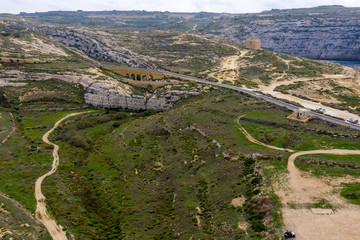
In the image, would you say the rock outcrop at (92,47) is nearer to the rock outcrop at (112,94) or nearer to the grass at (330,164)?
the rock outcrop at (112,94)

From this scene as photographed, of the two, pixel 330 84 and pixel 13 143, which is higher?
pixel 330 84

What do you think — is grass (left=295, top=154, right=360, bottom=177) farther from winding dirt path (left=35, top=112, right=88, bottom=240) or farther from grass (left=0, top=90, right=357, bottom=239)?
winding dirt path (left=35, top=112, right=88, bottom=240)

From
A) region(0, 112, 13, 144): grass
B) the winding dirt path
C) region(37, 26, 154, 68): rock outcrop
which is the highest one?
region(37, 26, 154, 68): rock outcrop

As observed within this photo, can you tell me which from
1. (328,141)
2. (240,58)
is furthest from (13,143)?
(240,58)

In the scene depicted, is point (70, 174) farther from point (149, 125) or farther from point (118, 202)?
point (149, 125)

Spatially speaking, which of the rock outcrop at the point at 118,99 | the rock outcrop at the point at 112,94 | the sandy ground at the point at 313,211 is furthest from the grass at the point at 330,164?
the rock outcrop at the point at 118,99

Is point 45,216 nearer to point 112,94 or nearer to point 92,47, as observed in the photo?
point 112,94

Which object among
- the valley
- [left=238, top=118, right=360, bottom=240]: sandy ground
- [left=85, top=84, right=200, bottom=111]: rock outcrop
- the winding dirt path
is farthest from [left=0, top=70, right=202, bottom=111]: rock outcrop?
[left=238, top=118, right=360, bottom=240]: sandy ground

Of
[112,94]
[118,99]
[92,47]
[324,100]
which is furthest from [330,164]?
[92,47]
